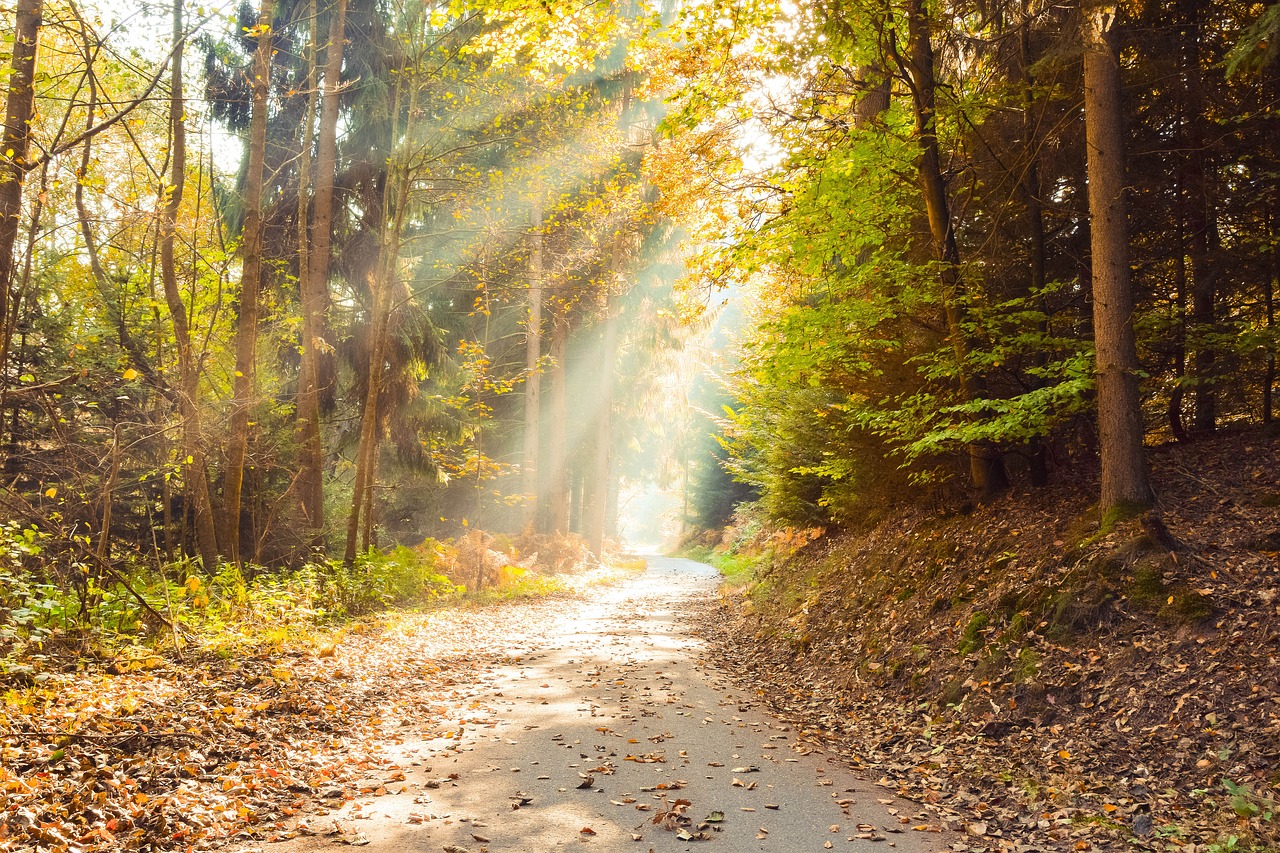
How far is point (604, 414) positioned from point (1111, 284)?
19189 mm

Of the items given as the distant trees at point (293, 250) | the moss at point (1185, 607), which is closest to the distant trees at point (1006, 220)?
the moss at point (1185, 607)

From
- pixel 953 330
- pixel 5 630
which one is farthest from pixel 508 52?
pixel 5 630

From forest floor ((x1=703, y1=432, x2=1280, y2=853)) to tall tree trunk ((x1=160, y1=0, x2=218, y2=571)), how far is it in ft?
25.0

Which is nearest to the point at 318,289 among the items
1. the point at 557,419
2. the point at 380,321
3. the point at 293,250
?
the point at 293,250

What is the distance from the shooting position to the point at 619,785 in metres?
5.38

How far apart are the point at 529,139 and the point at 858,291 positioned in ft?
30.4

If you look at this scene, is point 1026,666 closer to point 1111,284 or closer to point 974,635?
point 974,635

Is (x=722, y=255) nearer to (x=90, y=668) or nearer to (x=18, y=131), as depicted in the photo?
(x=18, y=131)

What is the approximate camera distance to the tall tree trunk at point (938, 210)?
861cm

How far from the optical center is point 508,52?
7984 mm

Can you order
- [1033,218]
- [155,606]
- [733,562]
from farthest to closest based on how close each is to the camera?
[733,562], [1033,218], [155,606]

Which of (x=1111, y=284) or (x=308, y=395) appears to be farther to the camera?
(x=308, y=395)

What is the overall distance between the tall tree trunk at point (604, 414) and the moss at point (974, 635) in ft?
49.4

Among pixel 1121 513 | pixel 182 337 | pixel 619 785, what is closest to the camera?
pixel 619 785
